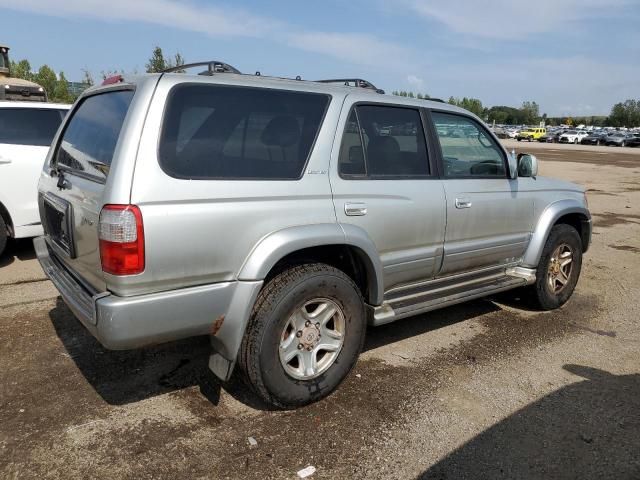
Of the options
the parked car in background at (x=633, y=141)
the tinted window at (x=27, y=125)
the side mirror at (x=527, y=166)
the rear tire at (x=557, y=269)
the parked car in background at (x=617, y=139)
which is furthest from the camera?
the parked car in background at (x=617, y=139)

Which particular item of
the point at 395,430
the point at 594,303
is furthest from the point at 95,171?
the point at 594,303

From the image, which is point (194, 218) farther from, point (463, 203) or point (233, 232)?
point (463, 203)

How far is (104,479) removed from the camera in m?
Result: 2.52

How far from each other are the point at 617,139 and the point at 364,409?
59554 millimetres

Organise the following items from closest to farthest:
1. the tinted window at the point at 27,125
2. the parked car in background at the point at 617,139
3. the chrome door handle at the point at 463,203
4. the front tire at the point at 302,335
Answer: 1. the front tire at the point at 302,335
2. the chrome door handle at the point at 463,203
3. the tinted window at the point at 27,125
4. the parked car in background at the point at 617,139

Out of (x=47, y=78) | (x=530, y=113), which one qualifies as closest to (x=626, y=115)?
(x=530, y=113)

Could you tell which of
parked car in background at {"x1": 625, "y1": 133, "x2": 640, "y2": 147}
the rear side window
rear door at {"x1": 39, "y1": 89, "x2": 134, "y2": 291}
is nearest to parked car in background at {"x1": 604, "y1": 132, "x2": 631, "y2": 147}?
parked car in background at {"x1": 625, "y1": 133, "x2": 640, "y2": 147}

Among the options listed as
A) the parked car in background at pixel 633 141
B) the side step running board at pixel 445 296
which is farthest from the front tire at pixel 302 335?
the parked car in background at pixel 633 141

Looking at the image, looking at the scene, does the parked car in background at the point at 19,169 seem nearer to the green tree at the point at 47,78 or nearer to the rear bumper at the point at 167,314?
the rear bumper at the point at 167,314

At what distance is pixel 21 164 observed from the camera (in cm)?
590

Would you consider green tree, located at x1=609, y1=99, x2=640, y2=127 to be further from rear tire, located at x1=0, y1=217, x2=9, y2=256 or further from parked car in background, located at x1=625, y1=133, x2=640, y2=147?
rear tire, located at x1=0, y1=217, x2=9, y2=256

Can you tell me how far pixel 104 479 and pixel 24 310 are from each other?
266cm

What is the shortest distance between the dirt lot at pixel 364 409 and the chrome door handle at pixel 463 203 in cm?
113

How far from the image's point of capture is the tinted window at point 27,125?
6031 millimetres
